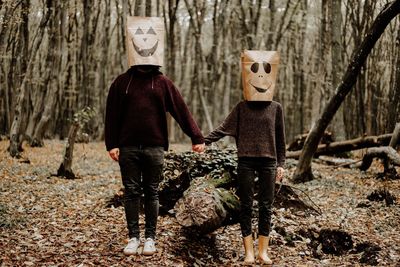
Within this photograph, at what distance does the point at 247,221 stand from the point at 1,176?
6.91 m

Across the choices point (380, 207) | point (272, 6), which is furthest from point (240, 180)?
point (272, 6)

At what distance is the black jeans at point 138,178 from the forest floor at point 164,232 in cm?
41

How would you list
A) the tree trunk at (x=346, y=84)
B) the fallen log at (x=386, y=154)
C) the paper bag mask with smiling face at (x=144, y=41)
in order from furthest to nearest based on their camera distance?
the fallen log at (x=386, y=154), the tree trunk at (x=346, y=84), the paper bag mask with smiling face at (x=144, y=41)

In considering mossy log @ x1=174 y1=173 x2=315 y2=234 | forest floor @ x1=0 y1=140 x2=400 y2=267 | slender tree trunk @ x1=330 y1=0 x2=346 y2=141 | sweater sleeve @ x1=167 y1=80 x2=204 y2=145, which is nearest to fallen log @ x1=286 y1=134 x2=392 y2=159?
forest floor @ x1=0 y1=140 x2=400 y2=267

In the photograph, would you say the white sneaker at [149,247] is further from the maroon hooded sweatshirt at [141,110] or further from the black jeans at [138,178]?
the maroon hooded sweatshirt at [141,110]

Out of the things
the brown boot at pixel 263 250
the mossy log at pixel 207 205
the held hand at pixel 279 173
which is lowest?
the brown boot at pixel 263 250

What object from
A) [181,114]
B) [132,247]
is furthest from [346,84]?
[132,247]

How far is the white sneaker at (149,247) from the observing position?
4777 millimetres

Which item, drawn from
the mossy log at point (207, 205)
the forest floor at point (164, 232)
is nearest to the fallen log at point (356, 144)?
the forest floor at point (164, 232)

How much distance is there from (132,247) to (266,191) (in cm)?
161

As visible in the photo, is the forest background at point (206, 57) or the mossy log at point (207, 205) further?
the forest background at point (206, 57)

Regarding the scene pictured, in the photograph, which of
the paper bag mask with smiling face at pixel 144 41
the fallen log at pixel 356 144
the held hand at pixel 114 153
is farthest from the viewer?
the fallen log at pixel 356 144

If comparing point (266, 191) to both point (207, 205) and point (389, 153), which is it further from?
point (389, 153)

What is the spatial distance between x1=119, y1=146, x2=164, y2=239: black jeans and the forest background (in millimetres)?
6419
